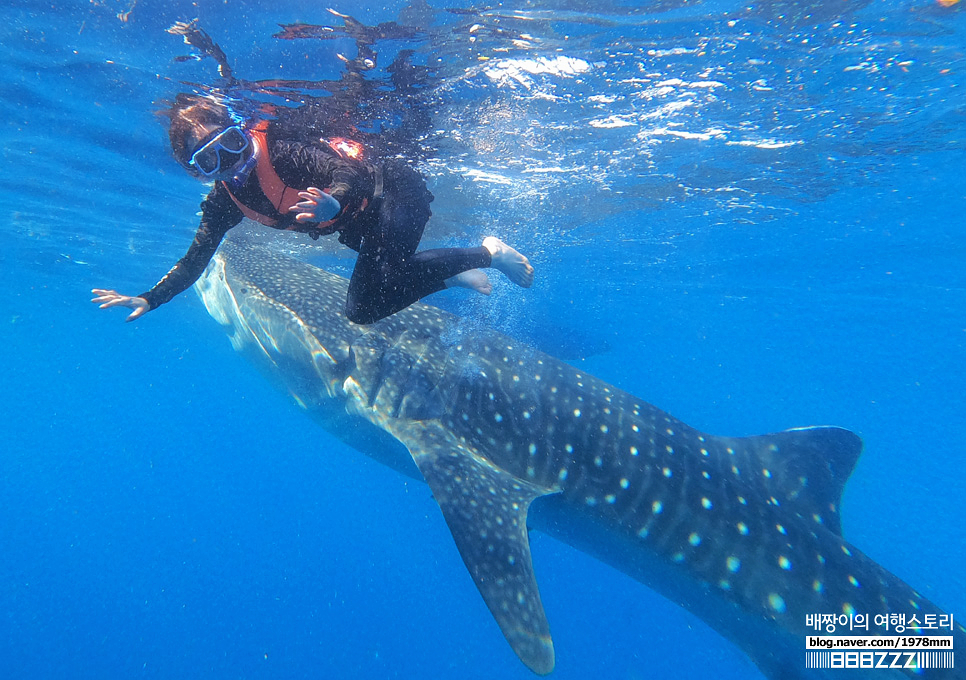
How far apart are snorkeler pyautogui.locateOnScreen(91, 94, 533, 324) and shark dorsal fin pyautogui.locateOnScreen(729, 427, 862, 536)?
3.67 metres

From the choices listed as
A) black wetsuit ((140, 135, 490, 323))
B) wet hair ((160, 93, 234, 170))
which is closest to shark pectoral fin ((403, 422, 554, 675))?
black wetsuit ((140, 135, 490, 323))

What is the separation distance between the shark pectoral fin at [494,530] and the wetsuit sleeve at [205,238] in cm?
274

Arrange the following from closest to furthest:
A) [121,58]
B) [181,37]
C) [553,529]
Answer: [553,529] < [181,37] < [121,58]

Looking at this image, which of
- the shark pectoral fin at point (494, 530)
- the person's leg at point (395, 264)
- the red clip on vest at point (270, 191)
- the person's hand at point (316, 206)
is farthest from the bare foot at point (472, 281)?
the shark pectoral fin at point (494, 530)

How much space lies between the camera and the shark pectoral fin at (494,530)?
3459mm

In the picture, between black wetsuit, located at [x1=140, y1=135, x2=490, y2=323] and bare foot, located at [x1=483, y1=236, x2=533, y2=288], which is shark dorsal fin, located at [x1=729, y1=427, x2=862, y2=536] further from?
black wetsuit, located at [x1=140, y1=135, x2=490, y2=323]

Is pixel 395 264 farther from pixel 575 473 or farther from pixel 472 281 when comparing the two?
pixel 575 473

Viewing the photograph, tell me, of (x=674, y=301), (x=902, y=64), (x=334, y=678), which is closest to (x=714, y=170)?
(x=902, y=64)

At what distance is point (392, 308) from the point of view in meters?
4.52

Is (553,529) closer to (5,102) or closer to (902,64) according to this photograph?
(902,64)

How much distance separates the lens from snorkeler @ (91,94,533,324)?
12.8 ft

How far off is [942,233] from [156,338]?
59116mm

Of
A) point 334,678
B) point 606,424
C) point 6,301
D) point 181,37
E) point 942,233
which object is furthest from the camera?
point 6,301

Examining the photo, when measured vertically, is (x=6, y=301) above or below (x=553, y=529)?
above
